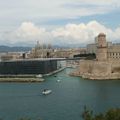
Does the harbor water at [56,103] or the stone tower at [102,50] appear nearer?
the harbor water at [56,103]

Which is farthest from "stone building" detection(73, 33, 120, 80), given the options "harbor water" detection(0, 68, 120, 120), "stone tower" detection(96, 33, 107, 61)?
"harbor water" detection(0, 68, 120, 120)

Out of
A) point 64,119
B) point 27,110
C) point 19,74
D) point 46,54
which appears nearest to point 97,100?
point 27,110

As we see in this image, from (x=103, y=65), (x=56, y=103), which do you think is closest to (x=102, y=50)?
(x=103, y=65)

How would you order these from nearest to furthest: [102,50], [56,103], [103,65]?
[56,103], [103,65], [102,50]

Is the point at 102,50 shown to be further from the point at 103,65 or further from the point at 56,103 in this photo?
the point at 56,103

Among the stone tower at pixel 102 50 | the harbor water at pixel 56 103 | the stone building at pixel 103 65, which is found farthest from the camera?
the stone tower at pixel 102 50

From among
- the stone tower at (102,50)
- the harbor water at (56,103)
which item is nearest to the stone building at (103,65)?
the stone tower at (102,50)

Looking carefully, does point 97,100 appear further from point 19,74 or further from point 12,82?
point 19,74

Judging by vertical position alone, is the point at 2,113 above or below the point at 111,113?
below

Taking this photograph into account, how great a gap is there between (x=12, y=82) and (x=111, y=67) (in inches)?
297

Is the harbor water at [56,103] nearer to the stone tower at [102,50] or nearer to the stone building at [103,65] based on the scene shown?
the stone building at [103,65]

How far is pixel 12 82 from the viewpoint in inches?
1207

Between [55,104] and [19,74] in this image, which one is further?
[19,74]

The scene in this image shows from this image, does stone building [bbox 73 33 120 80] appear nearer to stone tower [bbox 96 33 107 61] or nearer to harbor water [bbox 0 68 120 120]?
stone tower [bbox 96 33 107 61]
